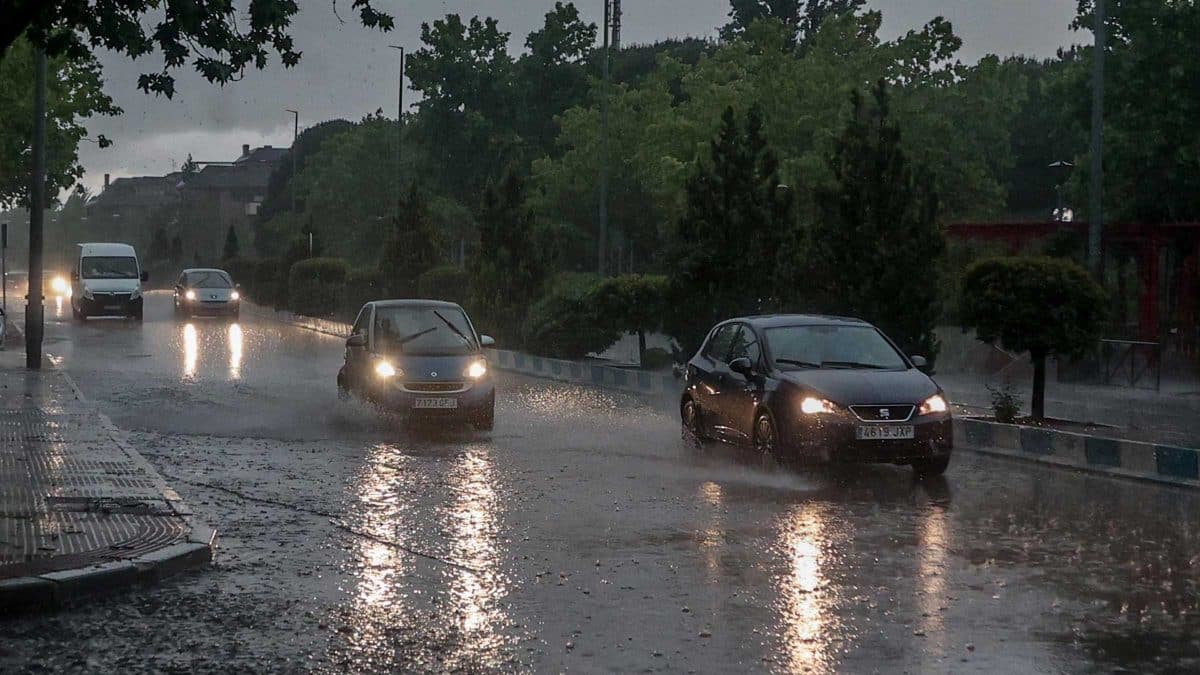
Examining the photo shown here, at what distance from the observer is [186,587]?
9000 millimetres

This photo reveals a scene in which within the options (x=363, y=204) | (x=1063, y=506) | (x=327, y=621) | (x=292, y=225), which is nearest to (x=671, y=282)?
(x=1063, y=506)

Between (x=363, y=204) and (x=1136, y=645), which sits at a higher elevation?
(x=363, y=204)

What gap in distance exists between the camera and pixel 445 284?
143 feet

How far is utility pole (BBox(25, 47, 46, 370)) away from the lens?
25781 mm

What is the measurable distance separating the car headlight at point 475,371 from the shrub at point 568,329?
41.7 ft

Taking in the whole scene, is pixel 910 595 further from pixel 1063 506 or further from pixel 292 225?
pixel 292 225

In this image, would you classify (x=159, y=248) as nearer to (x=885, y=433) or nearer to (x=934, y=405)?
(x=934, y=405)

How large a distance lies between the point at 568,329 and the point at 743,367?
17135 millimetres

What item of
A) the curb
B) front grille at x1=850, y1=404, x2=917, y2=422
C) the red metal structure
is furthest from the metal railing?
front grille at x1=850, y1=404, x2=917, y2=422

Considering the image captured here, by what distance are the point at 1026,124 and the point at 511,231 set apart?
50.7 metres

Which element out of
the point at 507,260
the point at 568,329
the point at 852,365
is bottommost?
the point at 568,329

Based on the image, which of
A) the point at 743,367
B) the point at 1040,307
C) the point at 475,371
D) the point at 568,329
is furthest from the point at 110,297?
the point at 743,367

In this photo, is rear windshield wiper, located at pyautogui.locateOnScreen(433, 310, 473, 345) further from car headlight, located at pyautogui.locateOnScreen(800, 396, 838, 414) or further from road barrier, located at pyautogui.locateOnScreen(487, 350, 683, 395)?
car headlight, located at pyautogui.locateOnScreen(800, 396, 838, 414)

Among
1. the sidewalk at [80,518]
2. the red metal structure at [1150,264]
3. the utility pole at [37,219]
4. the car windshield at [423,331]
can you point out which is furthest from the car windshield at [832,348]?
the red metal structure at [1150,264]
